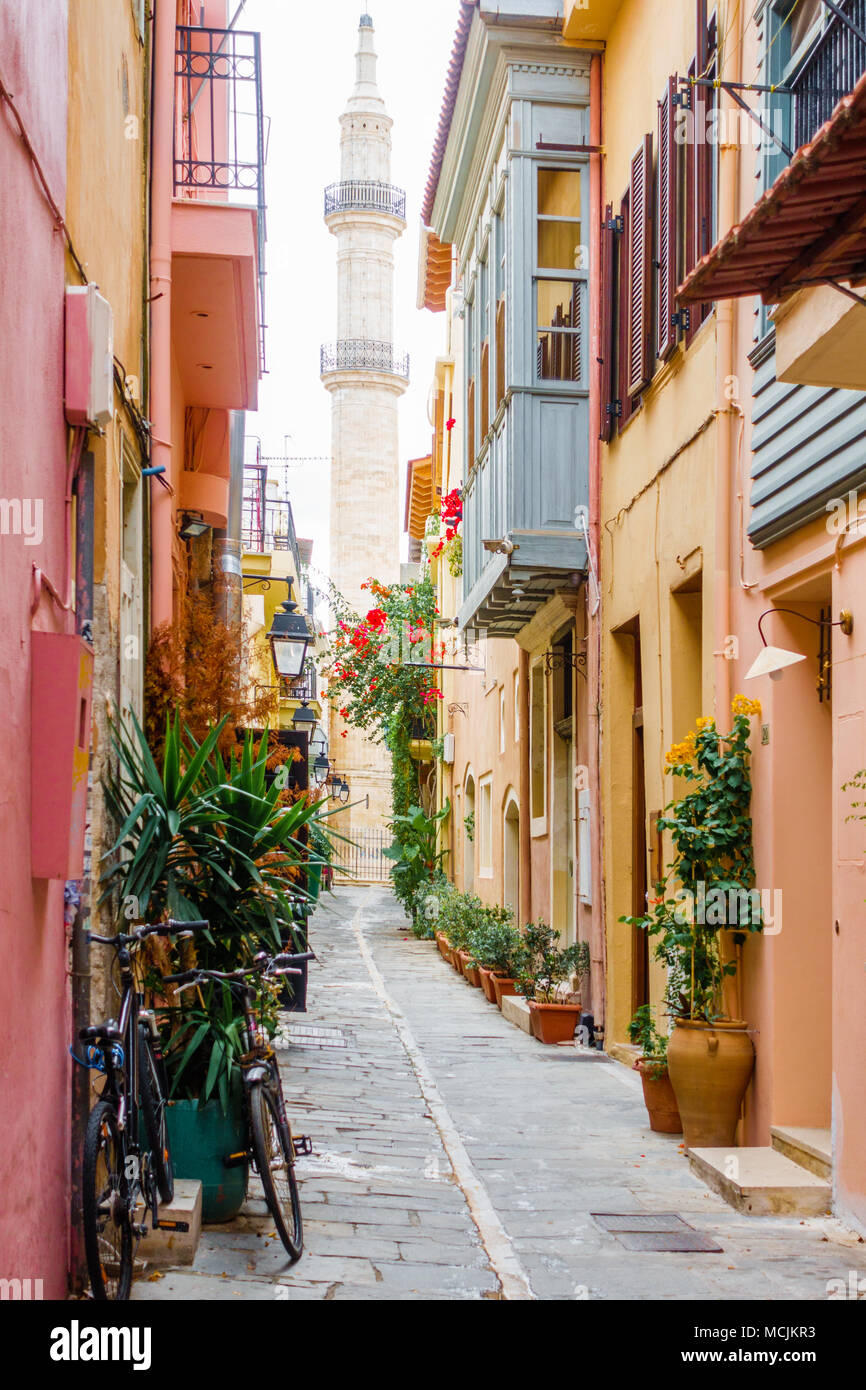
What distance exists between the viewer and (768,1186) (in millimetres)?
6941

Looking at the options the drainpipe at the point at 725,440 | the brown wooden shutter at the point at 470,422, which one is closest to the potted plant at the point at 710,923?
the drainpipe at the point at 725,440

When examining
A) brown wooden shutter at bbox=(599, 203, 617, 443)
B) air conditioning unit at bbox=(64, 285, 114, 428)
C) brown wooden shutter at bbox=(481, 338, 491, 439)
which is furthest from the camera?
brown wooden shutter at bbox=(481, 338, 491, 439)

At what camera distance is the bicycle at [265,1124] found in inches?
229

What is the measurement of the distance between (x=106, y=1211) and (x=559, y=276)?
9.73 metres

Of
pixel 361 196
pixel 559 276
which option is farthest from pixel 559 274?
pixel 361 196

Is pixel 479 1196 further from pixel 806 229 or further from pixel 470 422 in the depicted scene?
pixel 470 422

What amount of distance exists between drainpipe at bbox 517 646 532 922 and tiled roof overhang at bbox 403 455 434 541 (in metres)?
14.6

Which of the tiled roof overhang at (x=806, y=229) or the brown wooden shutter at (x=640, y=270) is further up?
the brown wooden shutter at (x=640, y=270)

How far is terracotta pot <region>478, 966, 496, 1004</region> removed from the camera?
50.0 ft

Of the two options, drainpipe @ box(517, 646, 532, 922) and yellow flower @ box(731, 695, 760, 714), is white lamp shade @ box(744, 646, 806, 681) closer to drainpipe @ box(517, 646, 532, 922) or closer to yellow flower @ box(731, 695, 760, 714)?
yellow flower @ box(731, 695, 760, 714)

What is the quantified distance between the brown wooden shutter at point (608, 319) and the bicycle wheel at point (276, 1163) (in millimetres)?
7477

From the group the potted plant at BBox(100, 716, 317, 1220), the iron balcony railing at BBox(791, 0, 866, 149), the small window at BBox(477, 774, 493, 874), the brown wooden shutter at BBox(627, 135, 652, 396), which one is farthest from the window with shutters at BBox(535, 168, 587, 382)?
the small window at BBox(477, 774, 493, 874)

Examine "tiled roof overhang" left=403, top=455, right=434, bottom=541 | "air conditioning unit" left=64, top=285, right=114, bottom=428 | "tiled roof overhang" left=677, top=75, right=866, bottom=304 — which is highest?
"tiled roof overhang" left=403, top=455, right=434, bottom=541

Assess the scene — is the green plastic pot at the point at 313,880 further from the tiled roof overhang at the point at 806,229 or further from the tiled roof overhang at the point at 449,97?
the tiled roof overhang at the point at 449,97
